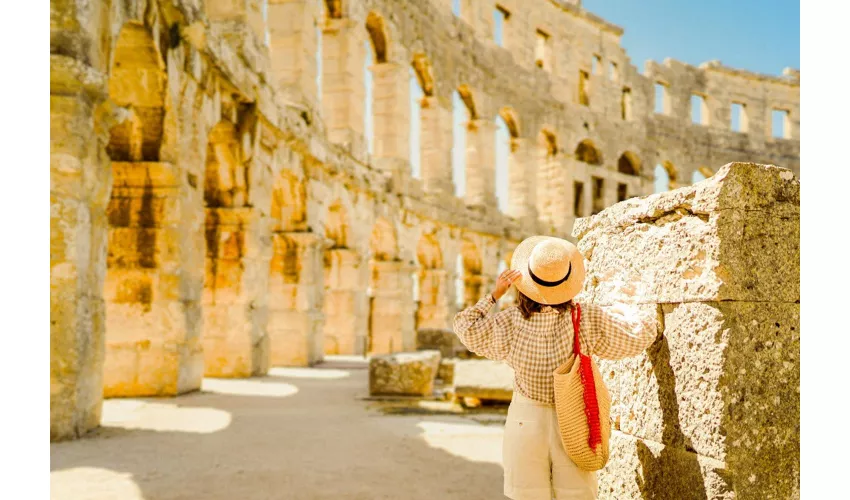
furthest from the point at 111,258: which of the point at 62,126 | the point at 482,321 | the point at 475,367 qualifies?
the point at 482,321

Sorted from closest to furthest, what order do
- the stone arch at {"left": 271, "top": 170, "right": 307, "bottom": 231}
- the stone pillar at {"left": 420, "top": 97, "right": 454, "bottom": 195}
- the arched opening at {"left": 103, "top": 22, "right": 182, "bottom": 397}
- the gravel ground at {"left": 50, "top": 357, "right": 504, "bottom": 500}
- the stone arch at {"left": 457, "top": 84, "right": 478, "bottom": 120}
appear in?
the gravel ground at {"left": 50, "top": 357, "right": 504, "bottom": 500} → the arched opening at {"left": 103, "top": 22, "right": 182, "bottom": 397} → the stone arch at {"left": 271, "top": 170, "right": 307, "bottom": 231} → the stone pillar at {"left": 420, "top": 97, "right": 454, "bottom": 195} → the stone arch at {"left": 457, "top": 84, "right": 478, "bottom": 120}

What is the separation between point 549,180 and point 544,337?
75.5 feet

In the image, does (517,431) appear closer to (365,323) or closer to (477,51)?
(365,323)

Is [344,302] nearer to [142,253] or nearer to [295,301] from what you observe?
[295,301]

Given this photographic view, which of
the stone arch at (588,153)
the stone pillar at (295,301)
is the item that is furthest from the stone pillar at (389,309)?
the stone arch at (588,153)

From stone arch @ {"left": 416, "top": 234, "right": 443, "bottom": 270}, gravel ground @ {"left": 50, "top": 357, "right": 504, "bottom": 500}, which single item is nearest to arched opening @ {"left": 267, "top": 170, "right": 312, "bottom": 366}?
gravel ground @ {"left": 50, "top": 357, "right": 504, "bottom": 500}

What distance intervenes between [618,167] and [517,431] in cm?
2722

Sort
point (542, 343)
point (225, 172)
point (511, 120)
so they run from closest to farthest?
point (542, 343)
point (225, 172)
point (511, 120)

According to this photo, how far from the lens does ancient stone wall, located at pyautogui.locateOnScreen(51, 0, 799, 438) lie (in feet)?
17.5

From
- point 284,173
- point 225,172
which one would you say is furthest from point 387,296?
point 225,172

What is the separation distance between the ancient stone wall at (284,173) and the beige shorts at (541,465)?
150 inches

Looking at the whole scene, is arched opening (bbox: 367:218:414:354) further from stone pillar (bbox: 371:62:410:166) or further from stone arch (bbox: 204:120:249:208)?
stone arch (bbox: 204:120:249:208)

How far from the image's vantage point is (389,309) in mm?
16750

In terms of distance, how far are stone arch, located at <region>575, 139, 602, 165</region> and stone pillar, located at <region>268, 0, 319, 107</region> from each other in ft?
51.8
